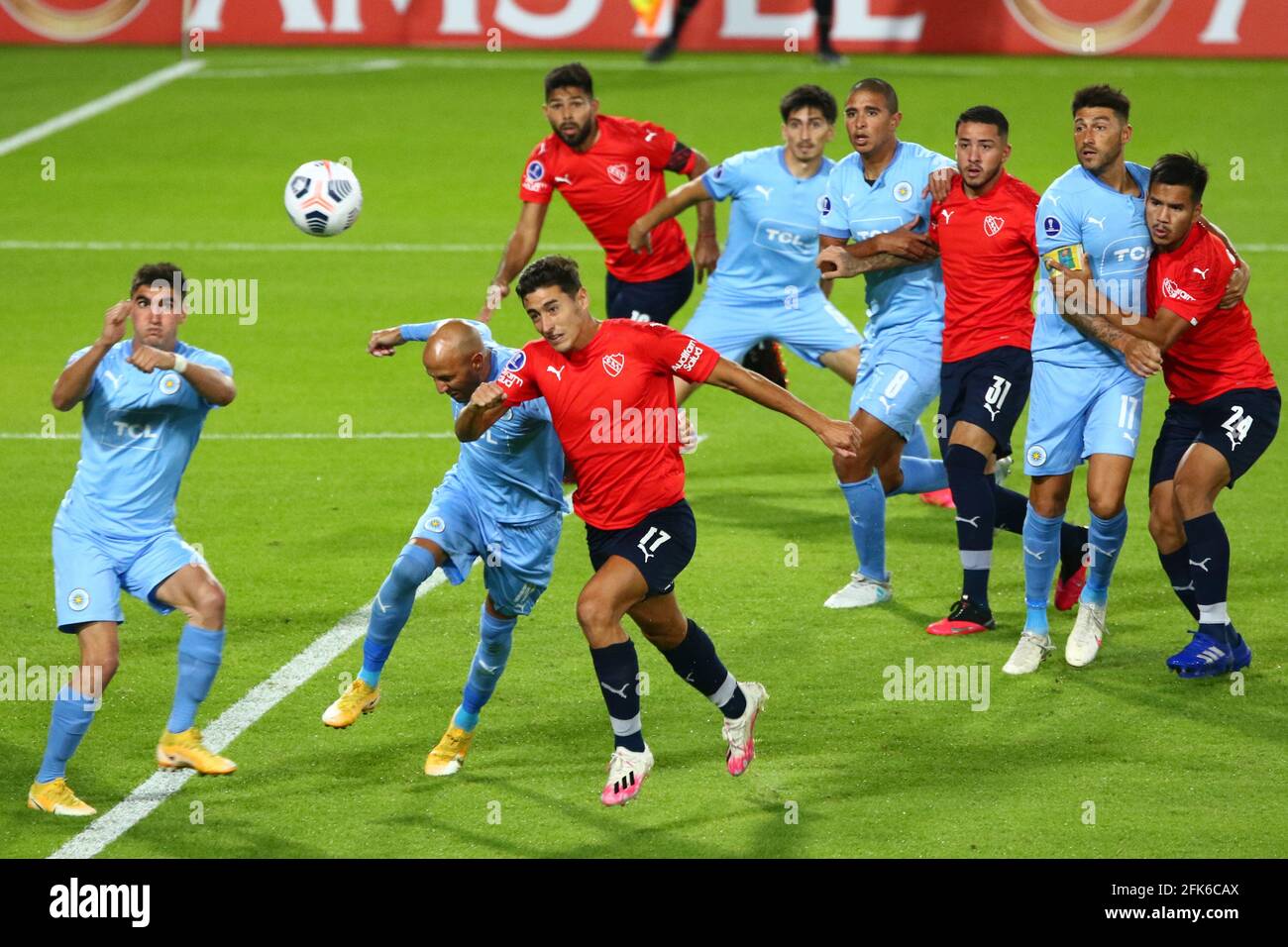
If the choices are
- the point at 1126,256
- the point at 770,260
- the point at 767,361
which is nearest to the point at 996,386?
the point at 1126,256

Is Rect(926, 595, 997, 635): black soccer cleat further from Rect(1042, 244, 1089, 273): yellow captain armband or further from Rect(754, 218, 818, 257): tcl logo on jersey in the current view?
Rect(754, 218, 818, 257): tcl logo on jersey

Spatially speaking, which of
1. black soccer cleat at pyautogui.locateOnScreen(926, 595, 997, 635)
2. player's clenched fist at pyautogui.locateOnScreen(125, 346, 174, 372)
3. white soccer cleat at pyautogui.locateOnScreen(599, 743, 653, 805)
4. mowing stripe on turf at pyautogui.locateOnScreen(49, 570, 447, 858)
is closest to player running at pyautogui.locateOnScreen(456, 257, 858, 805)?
white soccer cleat at pyautogui.locateOnScreen(599, 743, 653, 805)

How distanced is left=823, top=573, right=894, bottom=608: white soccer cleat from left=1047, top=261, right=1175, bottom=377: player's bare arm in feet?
6.25

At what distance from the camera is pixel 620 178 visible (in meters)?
12.3

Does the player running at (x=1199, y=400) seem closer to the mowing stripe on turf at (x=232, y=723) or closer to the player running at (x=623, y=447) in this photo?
the player running at (x=623, y=447)

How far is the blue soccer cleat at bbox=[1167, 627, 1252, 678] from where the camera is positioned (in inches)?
344

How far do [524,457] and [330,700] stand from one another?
1.65 m

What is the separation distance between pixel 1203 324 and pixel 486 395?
3563 mm

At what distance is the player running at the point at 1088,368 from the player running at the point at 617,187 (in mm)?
3495

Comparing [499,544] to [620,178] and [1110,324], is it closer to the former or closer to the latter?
[1110,324]

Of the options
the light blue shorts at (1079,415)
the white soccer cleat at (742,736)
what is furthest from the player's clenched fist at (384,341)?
the light blue shorts at (1079,415)

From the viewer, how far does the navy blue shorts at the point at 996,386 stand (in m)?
9.37

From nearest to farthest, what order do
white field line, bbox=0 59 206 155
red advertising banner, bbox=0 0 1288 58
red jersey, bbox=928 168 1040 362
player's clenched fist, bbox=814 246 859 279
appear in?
red jersey, bbox=928 168 1040 362
player's clenched fist, bbox=814 246 859 279
white field line, bbox=0 59 206 155
red advertising banner, bbox=0 0 1288 58

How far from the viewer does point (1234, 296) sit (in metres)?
8.61
